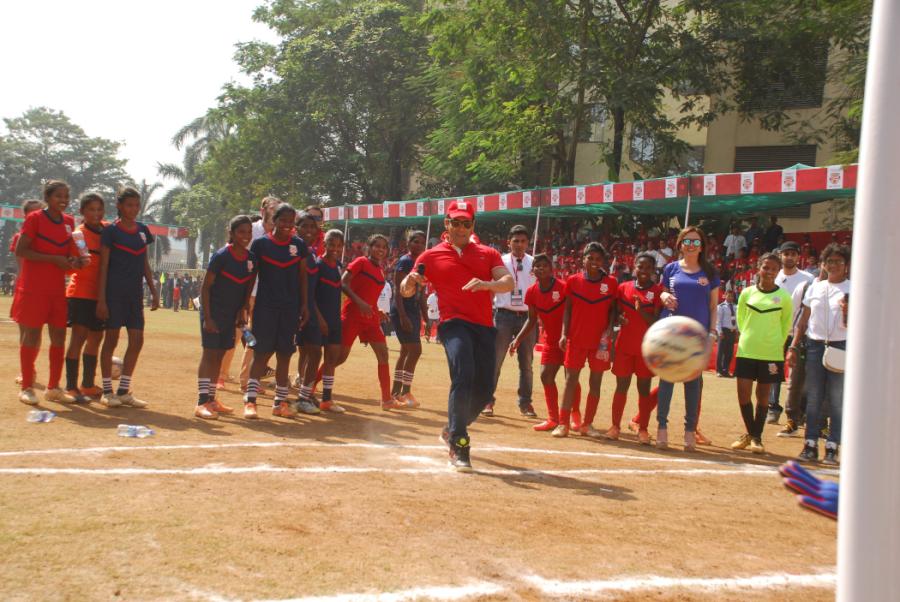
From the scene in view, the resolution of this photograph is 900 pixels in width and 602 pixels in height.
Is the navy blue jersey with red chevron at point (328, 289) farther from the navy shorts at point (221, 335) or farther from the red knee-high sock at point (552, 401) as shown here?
the red knee-high sock at point (552, 401)

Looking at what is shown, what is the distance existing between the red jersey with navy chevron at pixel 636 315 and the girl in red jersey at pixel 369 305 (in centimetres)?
276

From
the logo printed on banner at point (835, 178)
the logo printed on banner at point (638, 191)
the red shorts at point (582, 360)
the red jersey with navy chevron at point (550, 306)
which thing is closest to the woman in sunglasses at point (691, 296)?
the red shorts at point (582, 360)

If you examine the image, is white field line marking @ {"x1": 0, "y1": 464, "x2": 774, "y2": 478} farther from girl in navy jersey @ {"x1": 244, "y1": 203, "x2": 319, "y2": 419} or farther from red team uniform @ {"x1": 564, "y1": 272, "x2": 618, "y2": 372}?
girl in navy jersey @ {"x1": 244, "y1": 203, "x2": 319, "y2": 419}

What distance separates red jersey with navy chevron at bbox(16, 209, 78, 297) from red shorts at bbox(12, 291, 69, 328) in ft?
0.20

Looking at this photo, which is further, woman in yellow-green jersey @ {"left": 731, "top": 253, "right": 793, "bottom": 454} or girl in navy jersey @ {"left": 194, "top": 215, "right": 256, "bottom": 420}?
woman in yellow-green jersey @ {"left": 731, "top": 253, "right": 793, "bottom": 454}

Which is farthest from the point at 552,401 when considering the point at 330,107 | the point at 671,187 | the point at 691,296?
the point at 330,107

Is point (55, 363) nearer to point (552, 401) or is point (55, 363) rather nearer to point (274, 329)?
point (274, 329)

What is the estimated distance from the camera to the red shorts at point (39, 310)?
29.0 ft

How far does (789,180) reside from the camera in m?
17.9

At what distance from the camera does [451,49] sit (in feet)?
105

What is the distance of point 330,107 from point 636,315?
36874mm

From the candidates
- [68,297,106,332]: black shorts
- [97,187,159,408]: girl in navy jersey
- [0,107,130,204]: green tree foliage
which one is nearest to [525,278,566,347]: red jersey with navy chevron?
[97,187,159,408]: girl in navy jersey

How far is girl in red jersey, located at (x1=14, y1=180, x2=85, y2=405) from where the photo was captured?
345 inches

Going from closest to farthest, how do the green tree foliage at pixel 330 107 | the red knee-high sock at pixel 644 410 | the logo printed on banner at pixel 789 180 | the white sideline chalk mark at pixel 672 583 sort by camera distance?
1. the white sideline chalk mark at pixel 672 583
2. the red knee-high sock at pixel 644 410
3. the logo printed on banner at pixel 789 180
4. the green tree foliage at pixel 330 107
